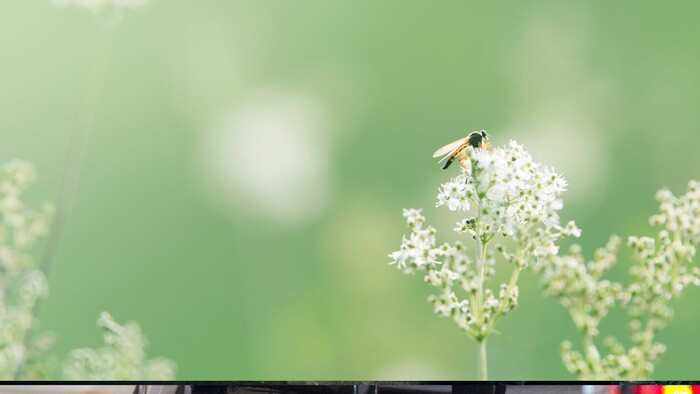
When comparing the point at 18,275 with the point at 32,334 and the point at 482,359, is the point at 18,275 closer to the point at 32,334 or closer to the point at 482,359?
the point at 32,334

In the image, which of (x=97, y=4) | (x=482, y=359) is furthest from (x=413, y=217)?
(x=97, y=4)

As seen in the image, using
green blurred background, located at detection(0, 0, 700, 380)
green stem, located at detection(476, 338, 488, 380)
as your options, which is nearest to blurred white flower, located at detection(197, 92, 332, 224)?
green blurred background, located at detection(0, 0, 700, 380)

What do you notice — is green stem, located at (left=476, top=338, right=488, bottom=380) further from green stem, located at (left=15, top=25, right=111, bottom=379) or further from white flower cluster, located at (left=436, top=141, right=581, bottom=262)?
green stem, located at (left=15, top=25, right=111, bottom=379)

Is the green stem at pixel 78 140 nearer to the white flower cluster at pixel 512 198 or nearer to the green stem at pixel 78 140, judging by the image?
the green stem at pixel 78 140

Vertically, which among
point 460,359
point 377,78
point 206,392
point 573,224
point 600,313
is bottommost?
point 206,392

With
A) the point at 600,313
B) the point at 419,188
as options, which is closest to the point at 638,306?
the point at 600,313

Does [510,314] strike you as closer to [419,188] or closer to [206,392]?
[419,188]

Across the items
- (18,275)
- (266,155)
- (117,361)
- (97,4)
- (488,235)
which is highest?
(97,4)
